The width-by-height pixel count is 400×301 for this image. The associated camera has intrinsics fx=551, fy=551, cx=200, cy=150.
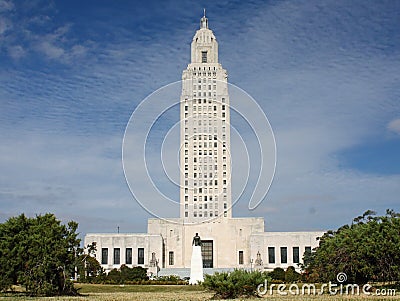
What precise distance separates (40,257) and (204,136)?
6789cm

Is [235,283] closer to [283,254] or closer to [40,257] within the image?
[40,257]

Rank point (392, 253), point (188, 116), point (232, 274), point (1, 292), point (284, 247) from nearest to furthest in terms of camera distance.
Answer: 1. point (232, 274)
2. point (392, 253)
3. point (1, 292)
4. point (284, 247)
5. point (188, 116)

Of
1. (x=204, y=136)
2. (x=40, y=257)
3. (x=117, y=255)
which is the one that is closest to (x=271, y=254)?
(x=204, y=136)

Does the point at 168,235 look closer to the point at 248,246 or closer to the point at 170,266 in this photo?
the point at 170,266

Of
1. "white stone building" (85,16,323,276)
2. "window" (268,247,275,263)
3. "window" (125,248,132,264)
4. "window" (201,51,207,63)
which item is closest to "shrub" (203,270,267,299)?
"white stone building" (85,16,323,276)

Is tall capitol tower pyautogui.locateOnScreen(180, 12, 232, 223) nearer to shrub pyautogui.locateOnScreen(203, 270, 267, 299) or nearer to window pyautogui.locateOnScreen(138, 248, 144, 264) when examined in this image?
window pyautogui.locateOnScreen(138, 248, 144, 264)

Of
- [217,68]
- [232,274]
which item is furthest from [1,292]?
[217,68]

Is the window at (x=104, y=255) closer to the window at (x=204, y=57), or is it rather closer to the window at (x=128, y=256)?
the window at (x=128, y=256)

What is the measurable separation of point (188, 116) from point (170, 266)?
26367 mm

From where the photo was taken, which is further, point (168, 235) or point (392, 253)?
point (168, 235)

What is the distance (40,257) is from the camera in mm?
31719

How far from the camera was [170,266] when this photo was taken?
93.8 m

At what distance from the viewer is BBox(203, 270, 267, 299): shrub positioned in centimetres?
2683

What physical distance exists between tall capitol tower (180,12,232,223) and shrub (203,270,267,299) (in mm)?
64872
